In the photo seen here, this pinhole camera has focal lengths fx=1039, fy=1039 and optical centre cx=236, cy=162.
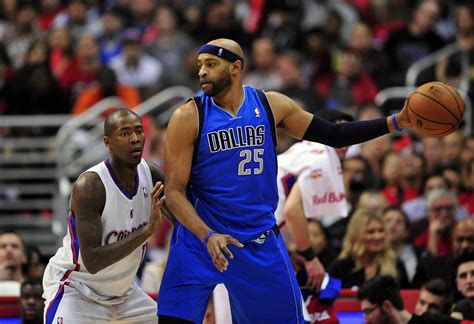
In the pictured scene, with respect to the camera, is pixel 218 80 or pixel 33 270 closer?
pixel 218 80

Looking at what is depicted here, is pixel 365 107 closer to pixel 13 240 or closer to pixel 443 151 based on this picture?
pixel 443 151

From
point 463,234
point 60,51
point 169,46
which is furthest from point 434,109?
point 60,51

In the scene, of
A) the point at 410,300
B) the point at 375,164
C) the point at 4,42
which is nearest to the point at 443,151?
the point at 375,164

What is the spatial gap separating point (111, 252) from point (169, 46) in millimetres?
8613

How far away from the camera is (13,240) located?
361 inches

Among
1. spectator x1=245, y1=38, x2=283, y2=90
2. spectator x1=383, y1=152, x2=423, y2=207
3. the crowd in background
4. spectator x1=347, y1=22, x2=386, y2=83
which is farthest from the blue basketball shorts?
spectator x1=347, y1=22, x2=386, y2=83

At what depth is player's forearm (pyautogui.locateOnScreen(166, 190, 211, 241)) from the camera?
614 centimetres

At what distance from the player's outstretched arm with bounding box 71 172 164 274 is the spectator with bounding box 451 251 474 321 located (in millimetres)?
2704

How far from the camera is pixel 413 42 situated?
13930 millimetres

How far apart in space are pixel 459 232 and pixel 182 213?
4.06 metres

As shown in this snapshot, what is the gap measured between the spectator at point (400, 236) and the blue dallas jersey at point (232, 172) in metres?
3.87

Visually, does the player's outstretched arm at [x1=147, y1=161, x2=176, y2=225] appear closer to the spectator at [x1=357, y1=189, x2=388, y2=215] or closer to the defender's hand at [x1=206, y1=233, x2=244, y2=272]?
the defender's hand at [x1=206, y1=233, x2=244, y2=272]

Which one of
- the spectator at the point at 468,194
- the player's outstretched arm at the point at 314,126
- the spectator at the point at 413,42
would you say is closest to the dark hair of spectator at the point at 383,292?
the player's outstretched arm at the point at 314,126

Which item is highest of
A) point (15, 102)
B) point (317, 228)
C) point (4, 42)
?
point (4, 42)
